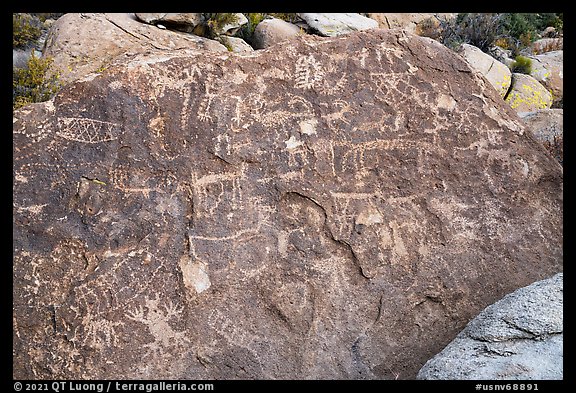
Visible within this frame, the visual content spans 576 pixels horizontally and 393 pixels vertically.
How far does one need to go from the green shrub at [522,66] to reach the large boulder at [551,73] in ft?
0.21

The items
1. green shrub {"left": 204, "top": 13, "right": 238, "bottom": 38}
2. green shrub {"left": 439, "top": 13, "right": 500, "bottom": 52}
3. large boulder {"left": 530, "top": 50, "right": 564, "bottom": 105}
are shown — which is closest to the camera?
green shrub {"left": 204, "top": 13, "right": 238, "bottom": 38}

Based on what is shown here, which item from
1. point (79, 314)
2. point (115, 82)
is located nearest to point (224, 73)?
point (115, 82)

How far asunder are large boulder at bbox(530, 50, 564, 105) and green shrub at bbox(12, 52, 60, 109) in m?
6.21

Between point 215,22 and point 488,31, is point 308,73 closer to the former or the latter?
point 215,22

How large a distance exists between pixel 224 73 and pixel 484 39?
23.7ft

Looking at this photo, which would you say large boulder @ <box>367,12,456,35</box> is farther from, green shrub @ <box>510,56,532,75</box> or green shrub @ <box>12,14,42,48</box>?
green shrub @ <box>12,14,42,48</box>

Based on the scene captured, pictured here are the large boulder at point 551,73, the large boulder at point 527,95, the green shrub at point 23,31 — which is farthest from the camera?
the large boulder at point 551,73

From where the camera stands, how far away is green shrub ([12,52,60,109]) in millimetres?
6285

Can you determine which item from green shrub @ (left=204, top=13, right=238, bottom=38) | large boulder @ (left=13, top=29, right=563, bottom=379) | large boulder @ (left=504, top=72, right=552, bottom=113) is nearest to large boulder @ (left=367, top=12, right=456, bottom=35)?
large boulder @ (left=504, top=72, right=552, bottom=113)

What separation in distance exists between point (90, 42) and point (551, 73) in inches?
244

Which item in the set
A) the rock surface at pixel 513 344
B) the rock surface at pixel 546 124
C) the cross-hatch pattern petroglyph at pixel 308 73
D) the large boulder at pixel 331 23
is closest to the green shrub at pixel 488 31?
the large boulder at pixel 331 23

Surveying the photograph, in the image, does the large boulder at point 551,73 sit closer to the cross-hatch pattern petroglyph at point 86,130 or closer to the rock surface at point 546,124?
the rock surface at point 546,124

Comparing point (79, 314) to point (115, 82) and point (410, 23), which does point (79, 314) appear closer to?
point (115, 82)

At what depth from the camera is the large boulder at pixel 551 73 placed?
357 inches
